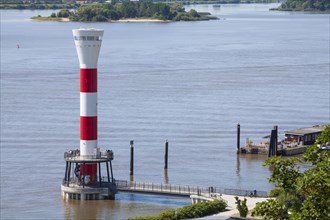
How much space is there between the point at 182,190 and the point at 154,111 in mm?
20534

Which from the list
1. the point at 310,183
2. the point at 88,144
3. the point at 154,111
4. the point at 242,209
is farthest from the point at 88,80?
the point at 310,183

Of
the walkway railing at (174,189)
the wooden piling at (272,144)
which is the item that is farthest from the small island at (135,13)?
the walkway railing at (174,189)

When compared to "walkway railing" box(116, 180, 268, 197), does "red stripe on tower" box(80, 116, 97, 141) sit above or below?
above

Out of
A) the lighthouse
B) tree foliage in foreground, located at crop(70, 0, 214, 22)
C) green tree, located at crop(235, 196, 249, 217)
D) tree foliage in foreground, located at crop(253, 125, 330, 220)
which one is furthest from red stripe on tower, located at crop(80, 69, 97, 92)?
tree foliage in foreground, located at crop(70, 0, 214, 22)

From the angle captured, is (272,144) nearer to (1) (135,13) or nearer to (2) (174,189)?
(2) (174,189)

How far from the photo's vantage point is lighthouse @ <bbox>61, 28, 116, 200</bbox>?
37.3 meters

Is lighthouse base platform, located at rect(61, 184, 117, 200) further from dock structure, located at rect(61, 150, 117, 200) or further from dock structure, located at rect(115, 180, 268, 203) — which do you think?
dock structure, located at rect(115, 180, 268, 203)

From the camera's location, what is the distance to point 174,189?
37219 millimetres

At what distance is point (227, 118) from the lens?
181 feet

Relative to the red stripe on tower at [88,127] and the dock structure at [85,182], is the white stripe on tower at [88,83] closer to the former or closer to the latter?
the red stripe on tower at [88,127]

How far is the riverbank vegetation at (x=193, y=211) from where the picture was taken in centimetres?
3003

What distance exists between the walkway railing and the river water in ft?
1.25

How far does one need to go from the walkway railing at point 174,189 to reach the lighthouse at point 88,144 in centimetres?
54

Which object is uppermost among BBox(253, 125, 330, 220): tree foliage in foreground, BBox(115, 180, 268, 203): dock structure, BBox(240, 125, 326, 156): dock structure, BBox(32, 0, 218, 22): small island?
BBox(32, 0, 218, 22): small island
